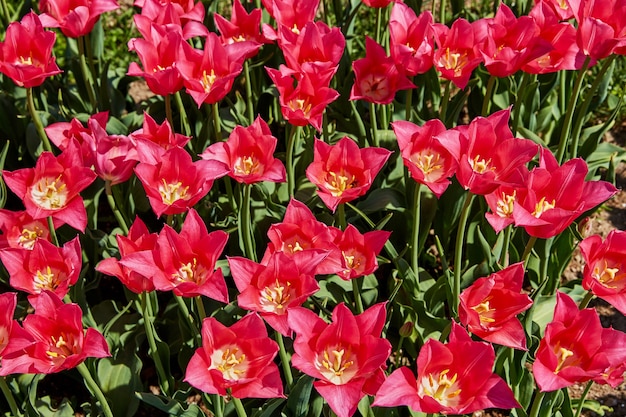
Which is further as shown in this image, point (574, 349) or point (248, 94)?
point (248, 94)

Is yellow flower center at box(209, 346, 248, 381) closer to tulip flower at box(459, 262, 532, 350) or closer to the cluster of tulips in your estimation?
the cluster of tulips

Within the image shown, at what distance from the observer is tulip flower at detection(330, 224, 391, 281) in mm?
2504

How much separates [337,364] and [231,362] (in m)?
0.30

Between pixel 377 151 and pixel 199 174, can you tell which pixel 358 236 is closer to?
pixel 377 151

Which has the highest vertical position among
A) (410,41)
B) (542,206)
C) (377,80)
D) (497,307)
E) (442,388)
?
(410,41)

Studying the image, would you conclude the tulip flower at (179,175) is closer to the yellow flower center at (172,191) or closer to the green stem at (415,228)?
the yellow flower center at (172,191)

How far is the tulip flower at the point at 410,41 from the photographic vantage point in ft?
9.78

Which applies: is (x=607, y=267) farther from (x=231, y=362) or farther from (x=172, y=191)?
(x=172, y=191)

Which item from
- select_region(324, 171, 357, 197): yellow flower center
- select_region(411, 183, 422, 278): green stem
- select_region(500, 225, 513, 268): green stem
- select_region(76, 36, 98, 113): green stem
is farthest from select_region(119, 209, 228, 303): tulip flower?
select_region(76, 36, 98, 113): green stem

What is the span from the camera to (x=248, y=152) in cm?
276

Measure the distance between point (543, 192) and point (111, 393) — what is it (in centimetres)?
163

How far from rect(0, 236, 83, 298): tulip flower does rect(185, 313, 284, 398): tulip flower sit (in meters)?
0.52

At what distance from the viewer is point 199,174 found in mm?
2621

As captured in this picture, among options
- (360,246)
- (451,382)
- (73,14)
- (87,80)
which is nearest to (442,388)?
(451,382)
